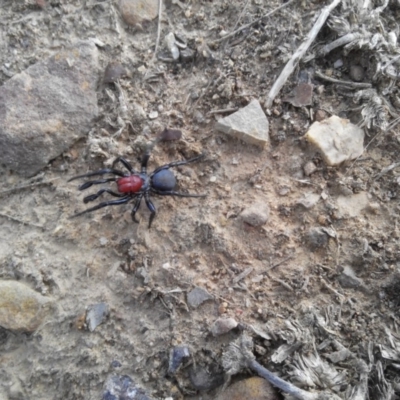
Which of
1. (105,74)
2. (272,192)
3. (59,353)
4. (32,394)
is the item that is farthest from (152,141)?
(32,394)

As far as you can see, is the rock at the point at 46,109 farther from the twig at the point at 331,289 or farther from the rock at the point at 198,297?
the twig at the point at 331,289

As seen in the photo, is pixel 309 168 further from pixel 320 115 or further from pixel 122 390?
pixel 122 390

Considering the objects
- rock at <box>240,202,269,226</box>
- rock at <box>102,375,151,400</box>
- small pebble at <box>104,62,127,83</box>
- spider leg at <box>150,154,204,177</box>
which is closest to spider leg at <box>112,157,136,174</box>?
spider leg at <box>150,154,204,177</box>

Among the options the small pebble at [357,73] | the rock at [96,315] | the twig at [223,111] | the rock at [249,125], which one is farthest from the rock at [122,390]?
the small pebble at [357,73]

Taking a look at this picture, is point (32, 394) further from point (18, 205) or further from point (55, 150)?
point (55, 150)

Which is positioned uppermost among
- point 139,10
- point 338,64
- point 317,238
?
point 139,10

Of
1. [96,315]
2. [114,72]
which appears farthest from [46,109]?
[96,315]
